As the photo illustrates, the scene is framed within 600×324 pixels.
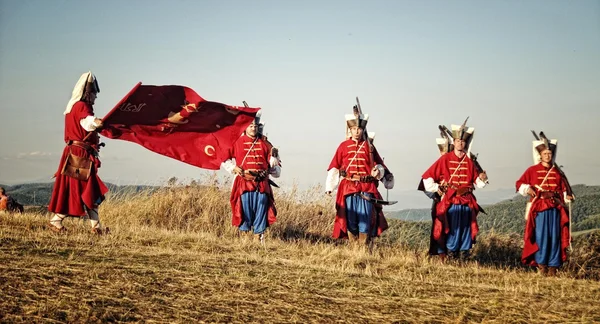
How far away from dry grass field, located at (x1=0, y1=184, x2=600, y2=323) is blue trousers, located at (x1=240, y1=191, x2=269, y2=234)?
0.41m

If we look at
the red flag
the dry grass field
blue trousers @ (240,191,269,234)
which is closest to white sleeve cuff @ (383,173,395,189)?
the dry grass field

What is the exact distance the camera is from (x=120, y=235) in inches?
356

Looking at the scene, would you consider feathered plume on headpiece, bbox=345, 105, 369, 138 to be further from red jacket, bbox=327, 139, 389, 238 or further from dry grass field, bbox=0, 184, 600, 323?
dry grass field, bbox=0, 184, 600, 323

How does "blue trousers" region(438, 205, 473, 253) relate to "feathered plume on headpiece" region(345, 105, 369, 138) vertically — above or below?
below

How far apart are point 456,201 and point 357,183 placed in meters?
1.53

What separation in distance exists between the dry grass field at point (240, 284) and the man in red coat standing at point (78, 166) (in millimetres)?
353

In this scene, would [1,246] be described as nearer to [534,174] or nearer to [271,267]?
[271,267]

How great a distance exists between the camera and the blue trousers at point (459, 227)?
388 inches

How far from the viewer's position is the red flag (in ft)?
34.1

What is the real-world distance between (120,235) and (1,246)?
78.9 inches

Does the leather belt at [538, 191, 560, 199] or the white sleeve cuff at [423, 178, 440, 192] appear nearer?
the leather belt at [538, 191, 560, 199]

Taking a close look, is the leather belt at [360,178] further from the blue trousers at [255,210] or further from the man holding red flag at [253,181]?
the blue trousers at [255,210]

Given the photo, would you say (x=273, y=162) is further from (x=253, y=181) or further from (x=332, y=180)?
(x=332, y=180)

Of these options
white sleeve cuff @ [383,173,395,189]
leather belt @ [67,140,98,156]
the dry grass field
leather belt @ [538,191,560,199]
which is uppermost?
leather belt @ [67,140,98,156]
